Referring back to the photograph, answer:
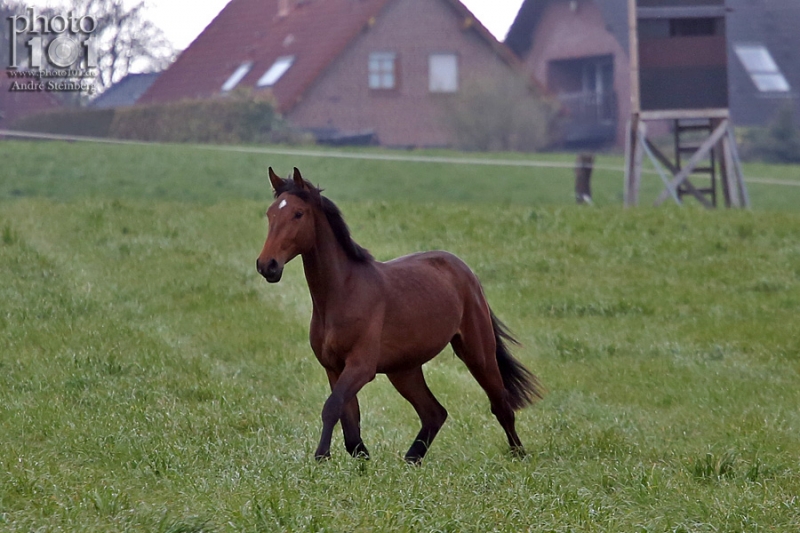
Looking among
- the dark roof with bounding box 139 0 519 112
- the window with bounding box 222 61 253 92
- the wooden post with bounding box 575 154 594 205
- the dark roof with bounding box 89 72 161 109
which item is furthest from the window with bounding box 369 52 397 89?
the wooden post with bounding box 575 154 594 205

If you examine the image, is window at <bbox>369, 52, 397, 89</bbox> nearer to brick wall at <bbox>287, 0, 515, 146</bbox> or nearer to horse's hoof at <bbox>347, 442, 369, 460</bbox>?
brick wall at <bbox>287, 0, 515, 146</bbox>

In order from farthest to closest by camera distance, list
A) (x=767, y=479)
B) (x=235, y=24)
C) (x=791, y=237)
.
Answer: (x=235, y=24)
(x=791, y=237)
(x=767, y=479)

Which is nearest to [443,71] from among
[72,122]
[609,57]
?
[609,57]

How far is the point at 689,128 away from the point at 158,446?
17.9 metres

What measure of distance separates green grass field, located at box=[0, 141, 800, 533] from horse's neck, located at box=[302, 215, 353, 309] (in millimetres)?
916

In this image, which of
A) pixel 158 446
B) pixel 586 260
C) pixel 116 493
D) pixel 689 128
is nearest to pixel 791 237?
pixel 586 260

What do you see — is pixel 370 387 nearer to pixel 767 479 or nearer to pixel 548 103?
pixel 767 479

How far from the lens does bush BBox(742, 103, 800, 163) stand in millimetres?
44469

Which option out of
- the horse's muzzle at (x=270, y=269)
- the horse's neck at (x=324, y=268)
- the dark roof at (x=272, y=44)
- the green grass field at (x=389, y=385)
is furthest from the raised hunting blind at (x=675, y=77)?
the dark roof at (x=272, y=44)

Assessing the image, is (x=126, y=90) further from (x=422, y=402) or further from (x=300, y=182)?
(x=300, y=182)

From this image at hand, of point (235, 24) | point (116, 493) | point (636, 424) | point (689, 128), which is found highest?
point (235, 24)

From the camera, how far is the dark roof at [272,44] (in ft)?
144

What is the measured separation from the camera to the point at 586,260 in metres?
15.3

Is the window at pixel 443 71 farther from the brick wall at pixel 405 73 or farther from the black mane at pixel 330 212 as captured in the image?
the black mane at pixel 330 212
